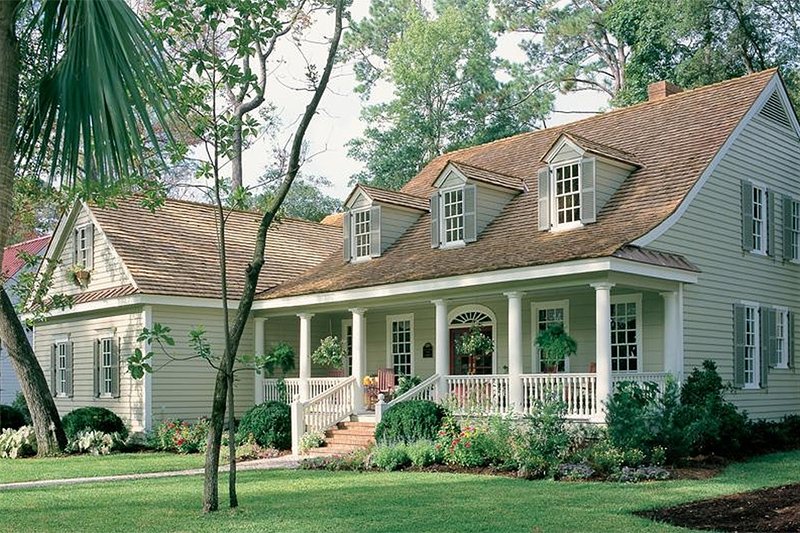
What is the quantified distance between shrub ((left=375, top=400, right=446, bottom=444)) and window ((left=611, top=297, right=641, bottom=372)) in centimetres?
374

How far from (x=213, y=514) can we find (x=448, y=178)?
11637 mm

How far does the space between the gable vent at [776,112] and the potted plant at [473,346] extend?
25.5ft

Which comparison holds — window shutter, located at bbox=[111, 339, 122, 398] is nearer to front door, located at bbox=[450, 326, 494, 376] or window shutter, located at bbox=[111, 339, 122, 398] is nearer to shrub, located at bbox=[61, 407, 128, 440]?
shrub, located at bbox=[61, 407, 128, 440]

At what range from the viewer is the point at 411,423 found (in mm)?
17516

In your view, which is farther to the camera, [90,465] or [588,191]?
[90,465]

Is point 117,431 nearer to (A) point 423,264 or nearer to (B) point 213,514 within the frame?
(A) point 423,264

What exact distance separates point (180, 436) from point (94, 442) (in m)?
2.03

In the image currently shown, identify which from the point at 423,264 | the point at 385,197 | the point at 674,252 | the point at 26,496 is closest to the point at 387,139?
the point at 385,197

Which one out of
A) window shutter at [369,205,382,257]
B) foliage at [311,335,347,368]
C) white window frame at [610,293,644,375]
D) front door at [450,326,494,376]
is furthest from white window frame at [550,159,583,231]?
foliage at [311,335,347,368]

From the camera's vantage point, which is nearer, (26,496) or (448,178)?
(26,496)

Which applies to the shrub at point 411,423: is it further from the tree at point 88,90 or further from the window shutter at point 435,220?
the tree at point 88,90

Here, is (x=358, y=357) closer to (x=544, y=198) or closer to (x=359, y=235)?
(x=359, y=235)

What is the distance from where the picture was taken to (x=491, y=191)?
21.0 m

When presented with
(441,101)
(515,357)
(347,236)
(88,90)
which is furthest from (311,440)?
(441,101)
